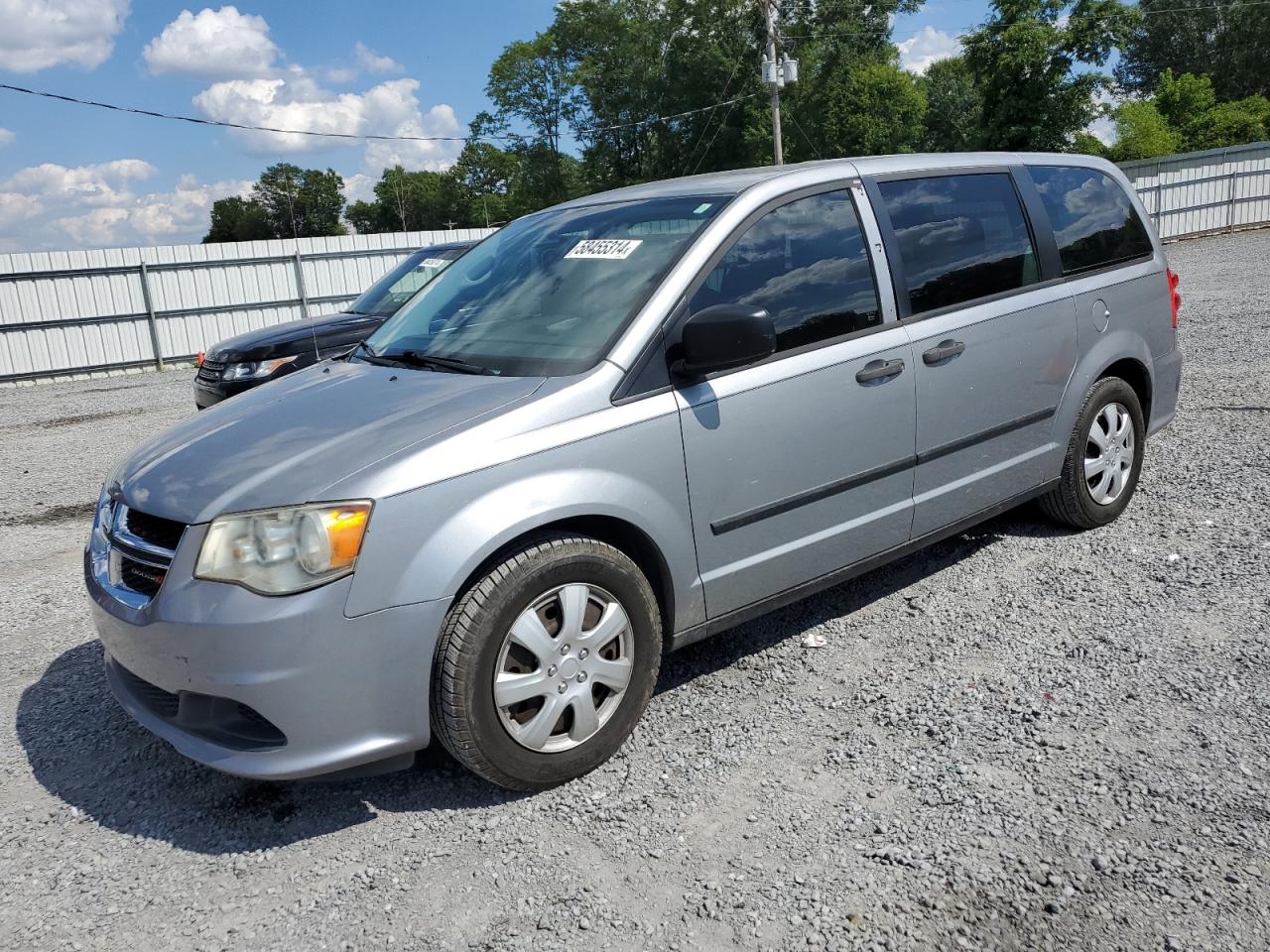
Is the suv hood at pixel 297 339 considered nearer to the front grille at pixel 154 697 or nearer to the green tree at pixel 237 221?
the front grille at pixel 154 697

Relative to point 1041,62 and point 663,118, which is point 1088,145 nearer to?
point 1041,62

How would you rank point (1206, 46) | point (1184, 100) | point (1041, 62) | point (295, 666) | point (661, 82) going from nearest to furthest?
point (295, 666) < point (1041, 62) < point (1184, 100) < point (661, 82) < point (1206, 46)

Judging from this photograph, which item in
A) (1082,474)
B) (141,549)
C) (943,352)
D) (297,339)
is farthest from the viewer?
(297,339)

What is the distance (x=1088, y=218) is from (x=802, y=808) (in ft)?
11.3

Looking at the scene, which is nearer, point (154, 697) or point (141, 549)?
point (141, 549)

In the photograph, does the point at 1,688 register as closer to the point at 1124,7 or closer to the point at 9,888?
the point at 9,888

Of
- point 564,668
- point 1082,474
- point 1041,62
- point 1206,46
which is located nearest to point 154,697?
point 564,668

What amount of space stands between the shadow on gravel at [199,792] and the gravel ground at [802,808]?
0.03 feet

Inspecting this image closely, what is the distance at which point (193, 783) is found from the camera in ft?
10.9

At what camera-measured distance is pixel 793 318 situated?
3.64m

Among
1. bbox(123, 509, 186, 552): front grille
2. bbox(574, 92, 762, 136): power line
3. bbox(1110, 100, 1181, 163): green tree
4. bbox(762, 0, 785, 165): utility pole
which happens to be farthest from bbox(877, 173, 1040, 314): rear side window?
bbox(574, 92, 762, 136): power line

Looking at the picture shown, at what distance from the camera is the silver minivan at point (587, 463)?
2752mm

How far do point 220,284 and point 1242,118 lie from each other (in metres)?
41.9

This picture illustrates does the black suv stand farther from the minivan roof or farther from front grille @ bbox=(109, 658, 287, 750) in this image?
front grille @ bbox=(109, 658, 287, 750)
